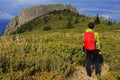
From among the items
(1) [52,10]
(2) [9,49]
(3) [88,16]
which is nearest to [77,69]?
(2) [9,49]

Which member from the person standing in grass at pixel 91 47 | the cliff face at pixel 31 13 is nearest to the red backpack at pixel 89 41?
the person standing in grass at pixel 91 47

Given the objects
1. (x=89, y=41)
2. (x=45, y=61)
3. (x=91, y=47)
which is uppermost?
(x=89, y=41)

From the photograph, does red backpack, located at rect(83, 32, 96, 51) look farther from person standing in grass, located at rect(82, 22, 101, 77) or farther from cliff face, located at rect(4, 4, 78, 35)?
cliff face, located at rect(4, 4, 78, 35)

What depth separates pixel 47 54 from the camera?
1650 centimetres

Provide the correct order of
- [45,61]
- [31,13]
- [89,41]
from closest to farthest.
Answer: [89,41]
[45,61]
[31,13]

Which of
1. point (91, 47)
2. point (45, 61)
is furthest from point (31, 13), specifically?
point (91, 47)

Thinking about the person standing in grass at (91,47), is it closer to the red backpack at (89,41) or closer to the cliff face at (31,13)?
the red backpack at (89,41)

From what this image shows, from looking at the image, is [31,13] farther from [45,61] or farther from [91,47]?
[91,47]

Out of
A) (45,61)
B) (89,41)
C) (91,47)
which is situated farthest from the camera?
(45,61)

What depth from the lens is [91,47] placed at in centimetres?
1530

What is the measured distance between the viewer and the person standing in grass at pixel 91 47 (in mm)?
15258

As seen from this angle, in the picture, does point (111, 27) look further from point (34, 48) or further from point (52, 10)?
point (34, 48)

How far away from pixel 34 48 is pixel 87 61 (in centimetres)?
266

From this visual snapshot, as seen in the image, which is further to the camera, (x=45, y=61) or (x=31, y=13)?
(x=31, y=13)
